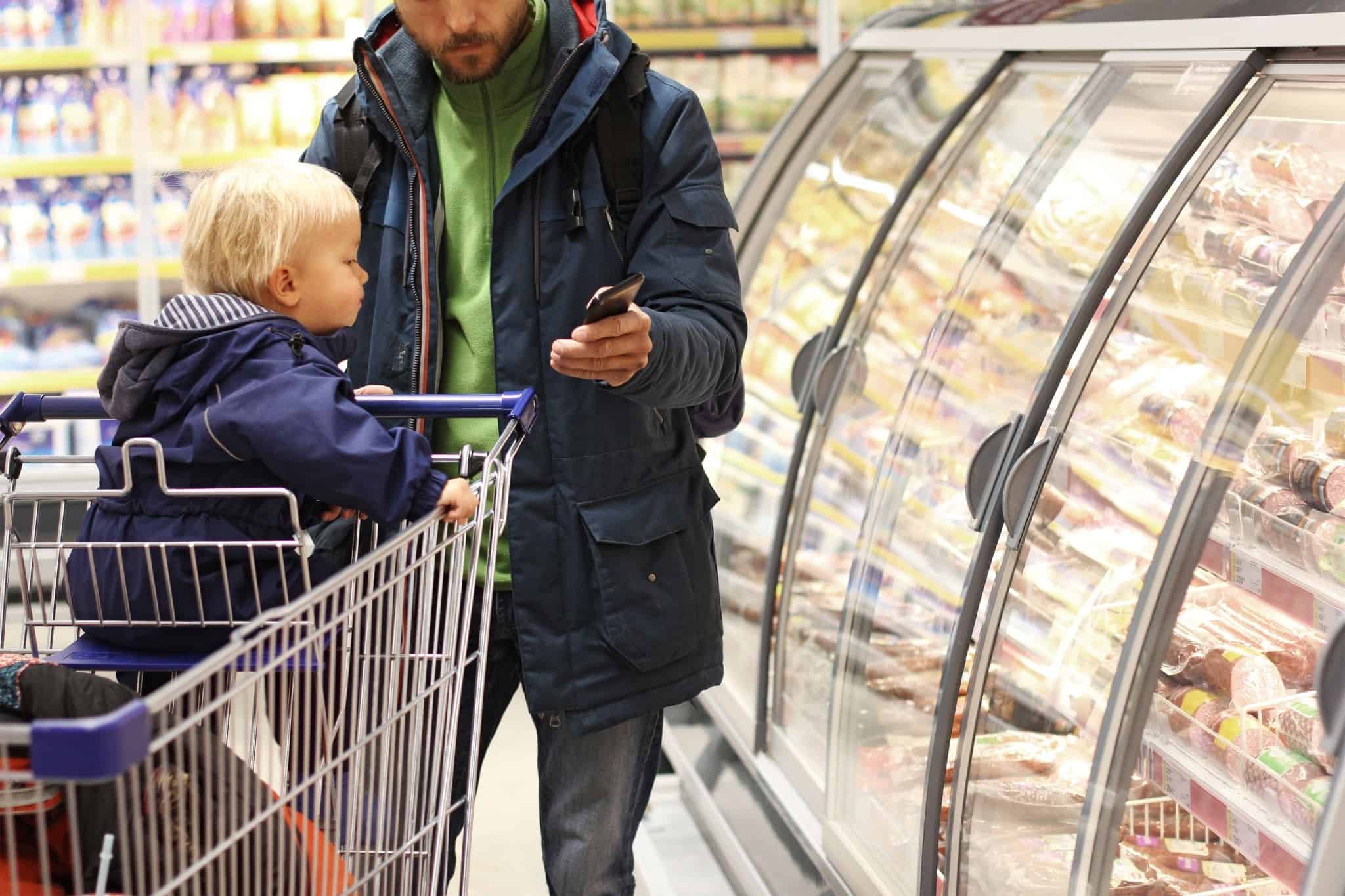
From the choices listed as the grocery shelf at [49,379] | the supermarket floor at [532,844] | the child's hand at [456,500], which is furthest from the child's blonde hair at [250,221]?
the grocery shelf at [49,379]

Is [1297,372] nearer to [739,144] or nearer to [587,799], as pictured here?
[587,799]

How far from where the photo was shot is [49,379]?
5.46m

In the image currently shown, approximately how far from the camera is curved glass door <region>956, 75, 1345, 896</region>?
5.38ft

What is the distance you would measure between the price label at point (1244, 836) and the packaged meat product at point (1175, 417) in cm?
52

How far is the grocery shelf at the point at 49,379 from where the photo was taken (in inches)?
213

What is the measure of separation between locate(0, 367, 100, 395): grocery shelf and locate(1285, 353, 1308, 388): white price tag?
15.9 feet

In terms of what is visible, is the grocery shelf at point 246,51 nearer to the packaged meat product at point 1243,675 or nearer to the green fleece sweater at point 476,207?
the green fleece sweater at point 476,207

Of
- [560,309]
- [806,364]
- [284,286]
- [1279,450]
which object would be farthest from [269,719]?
[806,364]

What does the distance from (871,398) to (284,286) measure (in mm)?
1442

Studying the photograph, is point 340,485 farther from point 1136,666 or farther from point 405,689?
point 1136,666

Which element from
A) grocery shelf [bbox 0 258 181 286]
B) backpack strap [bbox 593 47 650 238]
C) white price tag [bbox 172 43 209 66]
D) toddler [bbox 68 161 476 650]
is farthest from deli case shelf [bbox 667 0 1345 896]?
grocery shelf [bbox 0 258 181 286]

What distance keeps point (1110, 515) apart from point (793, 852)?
1198 mm

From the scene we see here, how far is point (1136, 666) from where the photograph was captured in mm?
1700

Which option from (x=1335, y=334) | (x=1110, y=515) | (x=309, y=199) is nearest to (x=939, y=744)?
(x=1110, y=515)
